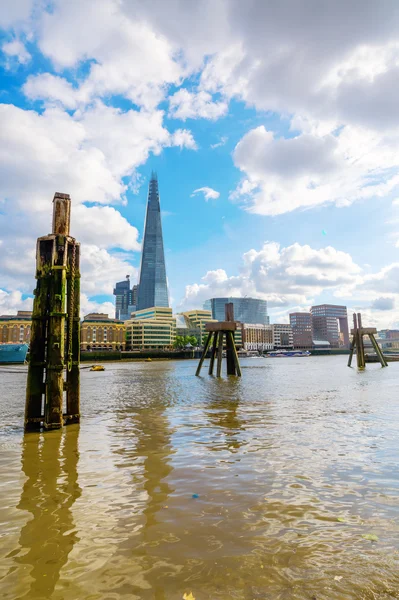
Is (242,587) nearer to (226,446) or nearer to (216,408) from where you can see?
(226,446)

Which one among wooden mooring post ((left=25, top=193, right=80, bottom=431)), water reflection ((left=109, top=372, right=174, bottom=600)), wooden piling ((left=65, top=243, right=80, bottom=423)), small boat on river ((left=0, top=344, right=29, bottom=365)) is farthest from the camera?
small boat on river ((left=0, top=344, right=29, bottom=365))

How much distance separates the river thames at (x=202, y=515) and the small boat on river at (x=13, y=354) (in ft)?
291

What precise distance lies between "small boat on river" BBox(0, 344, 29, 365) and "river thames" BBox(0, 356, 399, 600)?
8877 cm

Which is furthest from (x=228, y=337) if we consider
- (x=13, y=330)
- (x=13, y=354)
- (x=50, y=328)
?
(x=13, y=330)

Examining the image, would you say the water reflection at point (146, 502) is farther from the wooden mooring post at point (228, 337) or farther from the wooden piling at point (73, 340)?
the wooden mooring post at point (228, 337)

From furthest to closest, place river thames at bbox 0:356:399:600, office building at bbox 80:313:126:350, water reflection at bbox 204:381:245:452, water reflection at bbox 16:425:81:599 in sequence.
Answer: office building at bbox 80:313:126:350
water reflection at bbox 204:381:245:452
water reflection at bbox 16:425:81:599
river thames at bbox 0:356:399:600

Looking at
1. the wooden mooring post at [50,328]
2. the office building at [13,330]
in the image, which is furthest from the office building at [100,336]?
the wooden mooring post at [50,328]

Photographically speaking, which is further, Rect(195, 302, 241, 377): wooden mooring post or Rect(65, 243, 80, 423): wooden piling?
Rect(195, 302, 241, 377): wooden mooring post

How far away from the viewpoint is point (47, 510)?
5.52 metres

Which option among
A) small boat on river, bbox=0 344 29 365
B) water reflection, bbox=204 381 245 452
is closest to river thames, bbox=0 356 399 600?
water reflection, bbox=204 381 245 452

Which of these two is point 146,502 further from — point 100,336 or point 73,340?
point 100,336

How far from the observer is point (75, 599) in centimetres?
338

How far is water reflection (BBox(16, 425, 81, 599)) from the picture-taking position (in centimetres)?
388

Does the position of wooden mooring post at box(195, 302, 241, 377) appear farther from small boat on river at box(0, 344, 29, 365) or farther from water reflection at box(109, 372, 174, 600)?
Result: small boat on river at box(0, 344, 29, 365)
